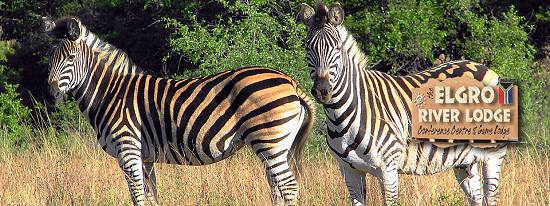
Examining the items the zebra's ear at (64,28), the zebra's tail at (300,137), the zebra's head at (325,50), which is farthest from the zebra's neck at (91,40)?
the zebra's head at (325,50)

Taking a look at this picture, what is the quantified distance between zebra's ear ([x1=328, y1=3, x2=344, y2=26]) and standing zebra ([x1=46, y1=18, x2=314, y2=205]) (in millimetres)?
1334

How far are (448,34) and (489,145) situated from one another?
11.4m

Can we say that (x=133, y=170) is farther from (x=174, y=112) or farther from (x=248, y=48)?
(x=248, y=48)

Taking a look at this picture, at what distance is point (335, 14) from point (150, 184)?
8.45 ft

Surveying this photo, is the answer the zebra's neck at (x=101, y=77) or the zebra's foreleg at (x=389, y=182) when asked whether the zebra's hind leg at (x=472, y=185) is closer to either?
the zebra's foreleg at (x=389, y=182)

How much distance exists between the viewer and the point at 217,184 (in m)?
8.32

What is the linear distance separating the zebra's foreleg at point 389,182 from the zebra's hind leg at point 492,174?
1.04 meters

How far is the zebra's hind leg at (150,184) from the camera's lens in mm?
8312

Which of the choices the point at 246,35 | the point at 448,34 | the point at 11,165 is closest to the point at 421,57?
the point at 448,34

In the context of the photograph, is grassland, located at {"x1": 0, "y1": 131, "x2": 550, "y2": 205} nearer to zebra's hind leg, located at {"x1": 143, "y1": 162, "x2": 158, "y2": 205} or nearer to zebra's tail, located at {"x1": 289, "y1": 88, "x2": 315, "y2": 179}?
zebra's hind leg, located at {"x1": 143, "y1": 162, "x2": 158, "y2": 205}

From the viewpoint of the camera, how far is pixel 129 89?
8617 millimetres

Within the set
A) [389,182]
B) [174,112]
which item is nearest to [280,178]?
[174,112]

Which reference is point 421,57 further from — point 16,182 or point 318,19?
point 318,19

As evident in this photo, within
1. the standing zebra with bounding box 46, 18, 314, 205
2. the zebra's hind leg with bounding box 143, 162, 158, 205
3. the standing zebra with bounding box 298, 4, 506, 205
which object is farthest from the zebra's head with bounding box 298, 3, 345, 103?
the zebra's hind leg with bounding box 143, 162, 158, 205
